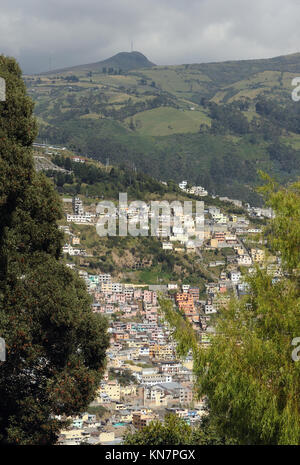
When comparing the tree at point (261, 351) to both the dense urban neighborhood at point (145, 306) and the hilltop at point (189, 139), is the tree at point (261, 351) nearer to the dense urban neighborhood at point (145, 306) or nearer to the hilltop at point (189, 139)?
the dense urban neighborhood at point (145, 306)

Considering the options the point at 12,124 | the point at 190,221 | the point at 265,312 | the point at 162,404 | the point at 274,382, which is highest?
the point at 12,124

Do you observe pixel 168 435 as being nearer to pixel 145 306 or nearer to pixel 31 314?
pixel 31 314

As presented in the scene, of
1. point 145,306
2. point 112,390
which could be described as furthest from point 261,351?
point 145,306

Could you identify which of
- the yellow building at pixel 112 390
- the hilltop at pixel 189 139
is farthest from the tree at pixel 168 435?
the hilltop at pixel 189 139
